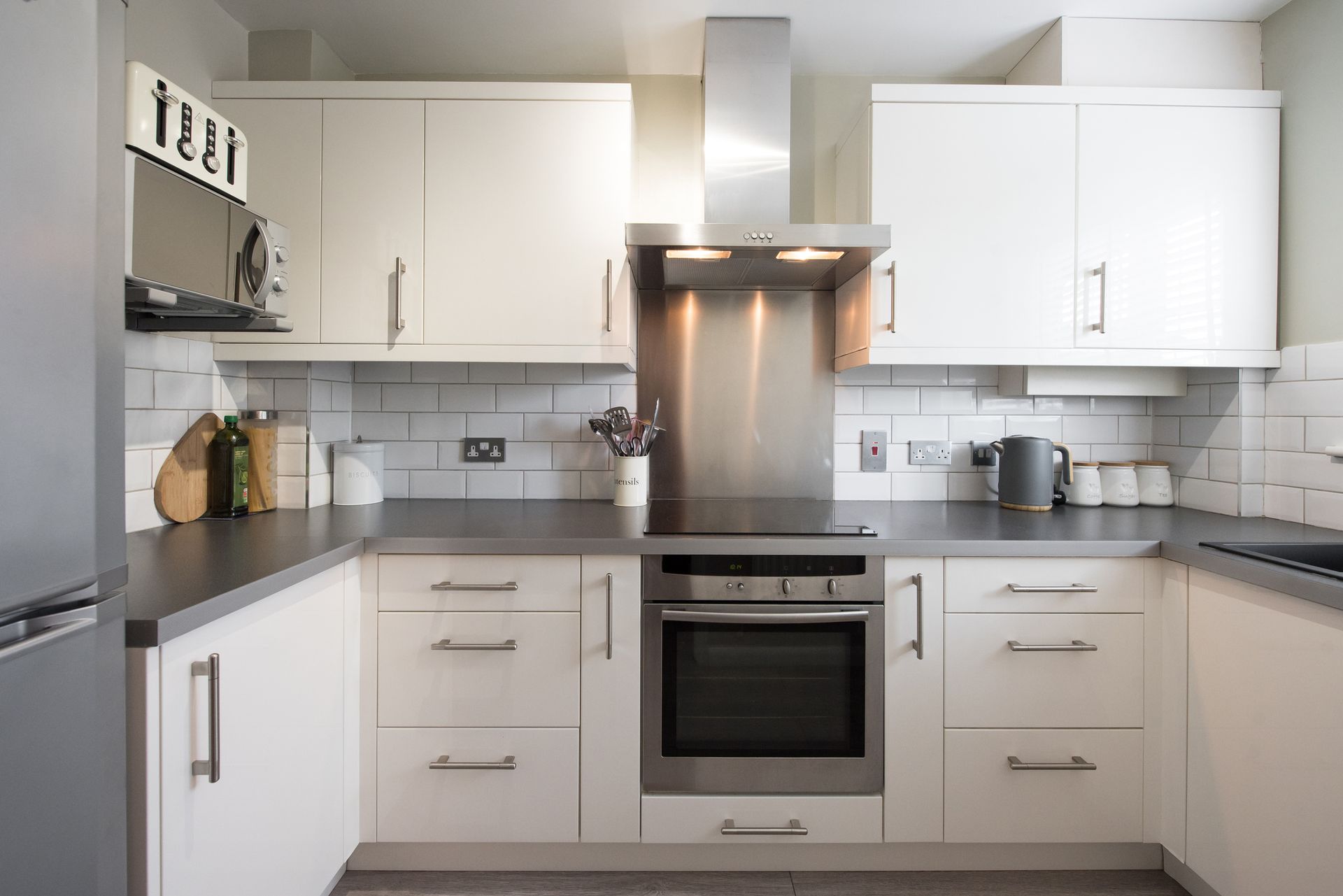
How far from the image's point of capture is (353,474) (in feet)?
7.48

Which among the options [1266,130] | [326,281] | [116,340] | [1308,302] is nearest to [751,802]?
[116,340]

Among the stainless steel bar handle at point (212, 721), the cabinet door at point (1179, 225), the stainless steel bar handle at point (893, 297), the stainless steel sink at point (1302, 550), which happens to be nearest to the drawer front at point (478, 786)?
the stainless steel bar handle at point (212, 721)

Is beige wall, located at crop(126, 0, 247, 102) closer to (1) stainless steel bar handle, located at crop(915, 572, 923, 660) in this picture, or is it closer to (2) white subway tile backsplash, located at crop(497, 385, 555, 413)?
(2) white subway tile backsplash, located at crop(497, 385, 555, 413)

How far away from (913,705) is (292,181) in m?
2.24

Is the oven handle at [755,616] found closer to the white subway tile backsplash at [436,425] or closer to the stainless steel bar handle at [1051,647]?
the stainless steel bar handle at [1051,647]

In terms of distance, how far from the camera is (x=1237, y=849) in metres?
1.53

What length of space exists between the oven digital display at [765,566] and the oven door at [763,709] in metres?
0.11

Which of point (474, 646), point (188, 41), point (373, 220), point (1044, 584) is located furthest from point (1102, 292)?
point (188, 41)

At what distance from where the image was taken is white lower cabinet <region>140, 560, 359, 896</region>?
105 centimetres

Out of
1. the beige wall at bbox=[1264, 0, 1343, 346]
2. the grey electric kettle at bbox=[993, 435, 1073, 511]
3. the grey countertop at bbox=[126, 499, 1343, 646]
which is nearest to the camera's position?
the grey countertop at bbox=[126, 499, 1343, 646]

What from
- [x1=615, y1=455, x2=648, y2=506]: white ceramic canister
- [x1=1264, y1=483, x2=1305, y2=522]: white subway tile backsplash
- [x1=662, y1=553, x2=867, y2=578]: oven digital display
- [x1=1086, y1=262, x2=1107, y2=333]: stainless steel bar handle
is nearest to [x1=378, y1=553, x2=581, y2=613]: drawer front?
[x1=662, y1=553, x2=867, y2=578]: oven digital display

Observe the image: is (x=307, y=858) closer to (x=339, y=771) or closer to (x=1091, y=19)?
(x=339, y=771)

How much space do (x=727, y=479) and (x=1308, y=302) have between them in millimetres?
1743

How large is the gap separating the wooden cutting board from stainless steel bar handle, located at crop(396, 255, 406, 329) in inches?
23.5
